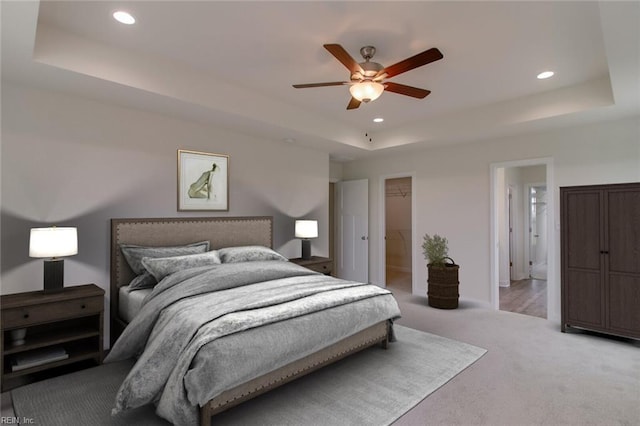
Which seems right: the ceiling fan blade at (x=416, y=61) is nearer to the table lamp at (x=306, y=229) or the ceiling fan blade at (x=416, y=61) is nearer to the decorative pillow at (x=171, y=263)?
the decorative pillow at (x=171, y=263)

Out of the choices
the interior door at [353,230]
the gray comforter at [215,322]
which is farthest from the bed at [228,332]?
the interior door at [353,230]

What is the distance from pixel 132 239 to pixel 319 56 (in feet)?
8.29

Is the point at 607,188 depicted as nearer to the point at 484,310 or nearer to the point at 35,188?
the point at 484,310

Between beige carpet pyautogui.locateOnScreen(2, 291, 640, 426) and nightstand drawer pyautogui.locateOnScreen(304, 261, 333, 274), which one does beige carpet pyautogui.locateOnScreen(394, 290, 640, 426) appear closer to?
beige carpet pyautogui.locateOnScreen(2, 291, 640, 426)

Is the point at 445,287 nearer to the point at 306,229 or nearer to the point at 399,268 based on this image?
the point at 306,229

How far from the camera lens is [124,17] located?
7.87ft

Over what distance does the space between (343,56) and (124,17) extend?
156 centimetres

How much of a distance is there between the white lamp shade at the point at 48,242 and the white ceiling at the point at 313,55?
1.24m

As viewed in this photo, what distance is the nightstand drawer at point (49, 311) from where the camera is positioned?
244 centimetres

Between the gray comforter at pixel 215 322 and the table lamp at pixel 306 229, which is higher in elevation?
the table lamp at pixel 306 229

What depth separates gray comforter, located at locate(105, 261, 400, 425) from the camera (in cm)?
193

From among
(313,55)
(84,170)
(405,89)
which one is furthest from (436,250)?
(84,170)

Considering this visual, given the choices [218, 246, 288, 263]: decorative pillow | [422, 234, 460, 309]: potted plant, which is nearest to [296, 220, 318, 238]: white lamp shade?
[218, 246, 288, 263]: decorative pillow

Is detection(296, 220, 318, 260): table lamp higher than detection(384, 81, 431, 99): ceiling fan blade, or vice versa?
detection(384, 81, 431, 99): ceiling fan blade
